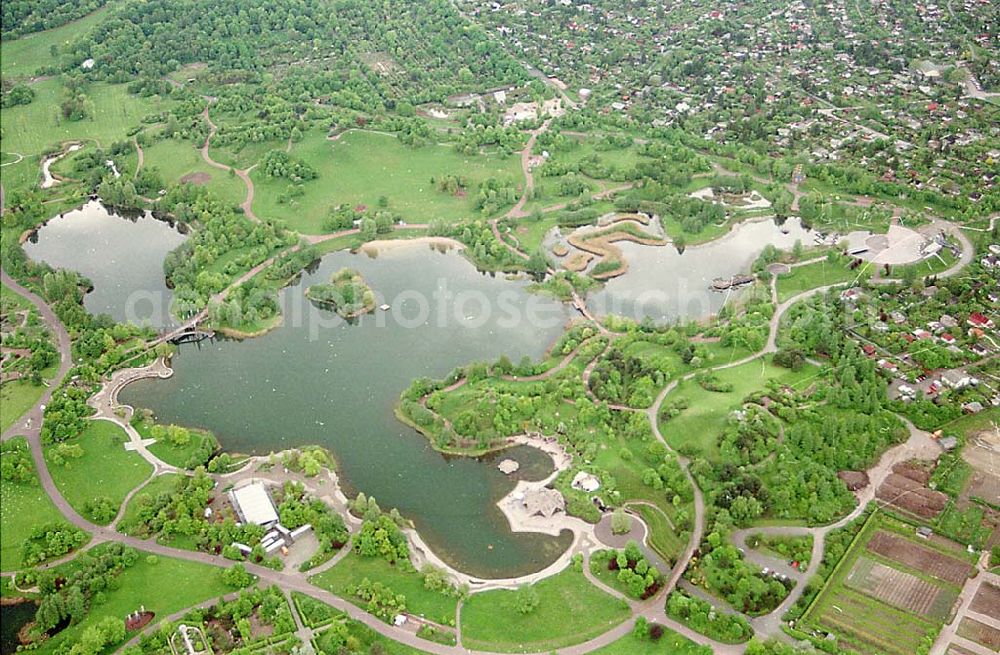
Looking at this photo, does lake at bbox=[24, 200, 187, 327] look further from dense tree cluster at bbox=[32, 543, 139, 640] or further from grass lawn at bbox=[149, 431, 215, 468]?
dense tree cluster at bbox=[32, 543, 139, 640]

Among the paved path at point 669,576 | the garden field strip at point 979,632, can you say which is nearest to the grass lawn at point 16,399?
the paved path at point 669,576

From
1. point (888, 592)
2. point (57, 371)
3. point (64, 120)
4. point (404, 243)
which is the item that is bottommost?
point (888, 592)

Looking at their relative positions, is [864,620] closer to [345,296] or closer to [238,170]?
[345,296]

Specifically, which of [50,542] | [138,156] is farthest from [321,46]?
[50,542]

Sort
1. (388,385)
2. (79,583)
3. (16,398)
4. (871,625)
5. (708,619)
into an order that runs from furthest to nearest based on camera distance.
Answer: (388,385), (16,398), (79,583), (871,625), (708,619)

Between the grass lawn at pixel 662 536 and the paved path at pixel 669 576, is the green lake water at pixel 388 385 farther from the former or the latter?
the paved path at pixel 669 576

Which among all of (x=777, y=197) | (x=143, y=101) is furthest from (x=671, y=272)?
(x=143, y=101)

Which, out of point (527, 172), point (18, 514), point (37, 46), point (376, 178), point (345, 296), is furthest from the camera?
point (37, 46)

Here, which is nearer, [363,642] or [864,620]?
[363,642]
